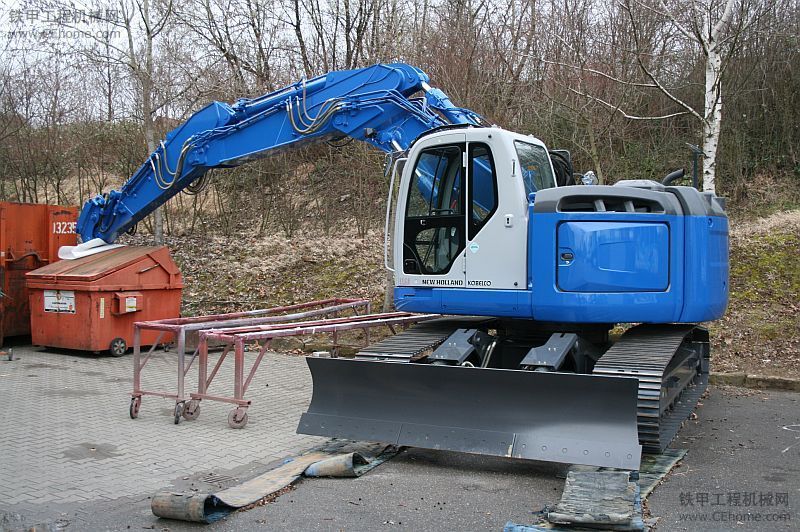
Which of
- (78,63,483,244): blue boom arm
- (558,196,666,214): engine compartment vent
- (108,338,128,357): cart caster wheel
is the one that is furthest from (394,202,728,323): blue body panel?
(108,338,128,357): cart caster wheel

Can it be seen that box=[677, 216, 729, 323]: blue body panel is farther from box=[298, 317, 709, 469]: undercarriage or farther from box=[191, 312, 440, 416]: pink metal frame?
box=[191, 312, 440, 416]: pink metal frame

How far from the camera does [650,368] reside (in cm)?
578

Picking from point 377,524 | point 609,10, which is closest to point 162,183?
point 377,524

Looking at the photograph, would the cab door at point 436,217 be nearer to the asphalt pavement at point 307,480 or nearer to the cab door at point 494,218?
the cab door at point 494,218

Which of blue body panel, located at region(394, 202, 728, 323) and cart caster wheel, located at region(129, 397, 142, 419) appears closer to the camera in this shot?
blue body panel, located at region(394, 202, 728, 323)

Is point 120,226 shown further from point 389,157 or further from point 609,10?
point 609,10

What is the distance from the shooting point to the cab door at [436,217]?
22.3 feet

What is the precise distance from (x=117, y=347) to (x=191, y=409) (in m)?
4.32

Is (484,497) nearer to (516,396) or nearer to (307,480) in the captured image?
(516,396)

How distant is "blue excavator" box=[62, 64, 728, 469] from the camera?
19.0 ft

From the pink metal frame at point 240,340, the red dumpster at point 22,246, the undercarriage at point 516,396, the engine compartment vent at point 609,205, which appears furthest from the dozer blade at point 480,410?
the red dumpster at point 22,246

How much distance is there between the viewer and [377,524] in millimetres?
4801

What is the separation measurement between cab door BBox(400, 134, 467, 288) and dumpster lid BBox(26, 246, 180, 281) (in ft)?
19.3

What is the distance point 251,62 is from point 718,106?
491 inches
